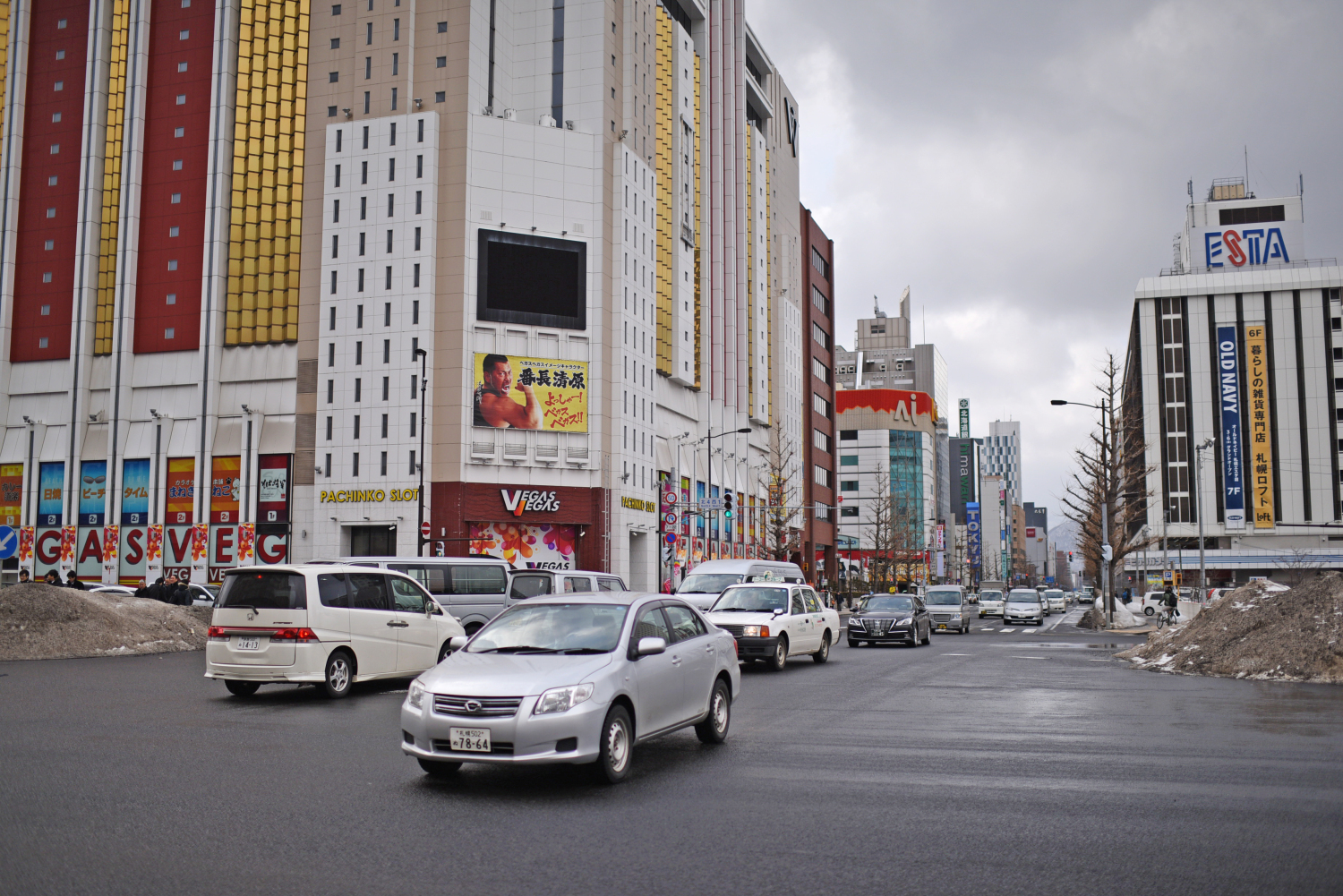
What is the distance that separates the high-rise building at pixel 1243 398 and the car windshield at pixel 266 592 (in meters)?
99.1

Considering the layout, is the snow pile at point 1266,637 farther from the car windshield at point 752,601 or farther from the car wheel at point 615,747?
the car wheel at point 615,747

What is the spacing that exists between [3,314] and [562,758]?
246 ft

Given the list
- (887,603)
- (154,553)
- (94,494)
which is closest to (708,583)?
(887,603)

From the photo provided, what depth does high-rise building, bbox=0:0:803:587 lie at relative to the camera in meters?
62.3

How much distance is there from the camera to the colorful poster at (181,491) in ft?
210

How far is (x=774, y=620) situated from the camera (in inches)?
824

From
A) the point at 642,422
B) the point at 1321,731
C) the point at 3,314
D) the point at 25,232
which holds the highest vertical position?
the point at 25,232

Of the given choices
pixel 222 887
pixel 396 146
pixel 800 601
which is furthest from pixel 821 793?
pixel 396 146

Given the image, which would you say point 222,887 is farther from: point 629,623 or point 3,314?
point 3,314

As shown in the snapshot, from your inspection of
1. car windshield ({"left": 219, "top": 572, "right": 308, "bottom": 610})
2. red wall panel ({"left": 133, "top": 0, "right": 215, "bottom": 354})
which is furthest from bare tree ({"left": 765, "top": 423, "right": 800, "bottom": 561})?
car windshield ({"left": 219, "top": 572, "right": 308, "bottom": 610})

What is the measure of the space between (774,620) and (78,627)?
15.5 m

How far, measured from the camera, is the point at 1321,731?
Answer: 39.2ft

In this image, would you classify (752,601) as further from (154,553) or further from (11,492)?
(11,492)

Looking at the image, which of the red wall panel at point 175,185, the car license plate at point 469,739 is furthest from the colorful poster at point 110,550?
the car license plate at point 469,739
